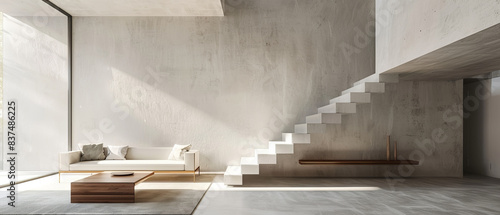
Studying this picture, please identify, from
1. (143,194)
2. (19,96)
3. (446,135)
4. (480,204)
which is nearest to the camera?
(480,204)

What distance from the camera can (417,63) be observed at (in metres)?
4.96

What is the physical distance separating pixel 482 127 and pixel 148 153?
688cm

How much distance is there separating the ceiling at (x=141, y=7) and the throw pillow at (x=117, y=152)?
2682 millimetres

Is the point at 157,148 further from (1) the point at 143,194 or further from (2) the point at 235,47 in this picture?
(2) the point at 235,47

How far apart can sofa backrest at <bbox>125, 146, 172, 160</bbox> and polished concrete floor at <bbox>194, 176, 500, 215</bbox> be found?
1196 millimetres

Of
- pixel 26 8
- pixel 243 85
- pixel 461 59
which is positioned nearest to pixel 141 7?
pixel 26 8

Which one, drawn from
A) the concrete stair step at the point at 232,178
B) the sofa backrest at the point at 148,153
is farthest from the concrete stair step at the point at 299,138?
the sofa backrest at the point at 148,153

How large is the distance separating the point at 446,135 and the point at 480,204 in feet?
9.24

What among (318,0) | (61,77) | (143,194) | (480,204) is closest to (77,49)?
(61,77)

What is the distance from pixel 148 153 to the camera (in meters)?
7.12

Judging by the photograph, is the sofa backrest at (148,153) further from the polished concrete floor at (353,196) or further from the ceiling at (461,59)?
the ceiling at (461,59)

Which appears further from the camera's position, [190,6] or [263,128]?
[263,128]

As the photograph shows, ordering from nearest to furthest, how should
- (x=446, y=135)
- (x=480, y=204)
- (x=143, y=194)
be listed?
(x=480, y=204) < (x=143, y=194) < (x=446, y=135)

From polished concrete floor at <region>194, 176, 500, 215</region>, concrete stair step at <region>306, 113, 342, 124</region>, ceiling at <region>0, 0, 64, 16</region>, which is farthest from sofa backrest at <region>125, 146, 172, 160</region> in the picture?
ceiling at <region>0, 0, 64, 16</region>
